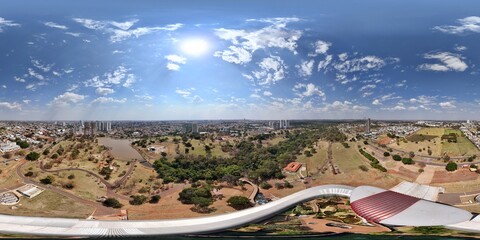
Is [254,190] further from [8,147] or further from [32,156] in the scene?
[8,147]

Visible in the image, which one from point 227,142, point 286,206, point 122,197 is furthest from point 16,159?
point 286,206

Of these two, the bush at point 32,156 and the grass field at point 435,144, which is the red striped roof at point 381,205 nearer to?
the grass field at point 435,144

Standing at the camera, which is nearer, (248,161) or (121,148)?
(248,161)

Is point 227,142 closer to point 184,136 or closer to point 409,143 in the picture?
point 184,136

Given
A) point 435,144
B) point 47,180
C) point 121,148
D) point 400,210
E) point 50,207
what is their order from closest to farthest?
point 400,210 → point 50,207 → point 47,180 → point 435,144 → point 121,148

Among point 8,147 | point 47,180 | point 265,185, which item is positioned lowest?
point 265,185

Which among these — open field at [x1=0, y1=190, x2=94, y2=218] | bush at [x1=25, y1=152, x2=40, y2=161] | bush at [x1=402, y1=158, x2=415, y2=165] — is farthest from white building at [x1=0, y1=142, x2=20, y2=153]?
bush at [x1=402, y1=158, x2=415, y2=165]

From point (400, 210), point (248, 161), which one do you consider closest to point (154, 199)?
point (248, 161)
